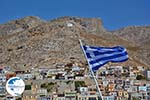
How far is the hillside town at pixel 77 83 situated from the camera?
109438 millimetres

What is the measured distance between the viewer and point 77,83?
121438mm

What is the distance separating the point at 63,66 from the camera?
142m

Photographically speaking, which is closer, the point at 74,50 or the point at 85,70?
the point at 85,70

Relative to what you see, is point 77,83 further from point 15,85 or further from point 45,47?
point 15,85

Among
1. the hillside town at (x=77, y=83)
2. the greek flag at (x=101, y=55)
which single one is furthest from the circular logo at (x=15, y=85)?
the hillside town at (x=77, y=83)

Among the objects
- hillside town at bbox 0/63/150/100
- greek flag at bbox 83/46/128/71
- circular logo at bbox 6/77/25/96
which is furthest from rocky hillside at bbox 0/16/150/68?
greek flag at bbox 83/46/128/71

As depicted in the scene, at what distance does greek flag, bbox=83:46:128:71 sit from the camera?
68.8 feet

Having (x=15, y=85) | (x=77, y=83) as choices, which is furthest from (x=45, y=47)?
(x=15, y=85)

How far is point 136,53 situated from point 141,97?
9037 cm

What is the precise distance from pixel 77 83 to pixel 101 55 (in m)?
100

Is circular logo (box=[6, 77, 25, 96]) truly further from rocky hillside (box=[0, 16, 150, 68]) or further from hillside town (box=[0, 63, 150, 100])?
rocky hillside (box=[0, 16, 150, 68])

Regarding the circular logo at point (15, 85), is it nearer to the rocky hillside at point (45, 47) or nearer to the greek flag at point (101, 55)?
the greek flag at point (101, 55)

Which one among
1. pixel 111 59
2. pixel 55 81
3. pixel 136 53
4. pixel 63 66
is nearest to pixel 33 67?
pixel 63 66

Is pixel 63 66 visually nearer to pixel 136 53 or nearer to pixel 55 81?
pixel 55 81
